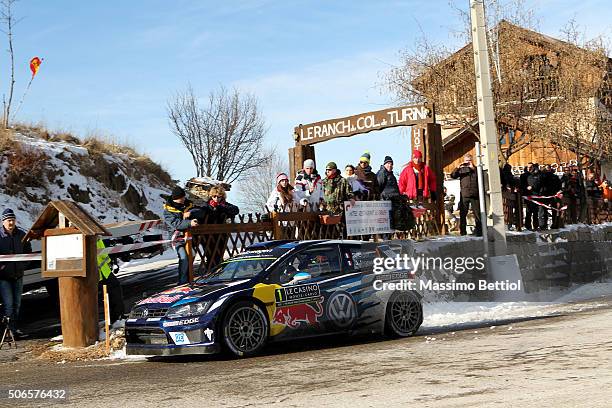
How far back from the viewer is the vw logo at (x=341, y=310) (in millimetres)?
11875

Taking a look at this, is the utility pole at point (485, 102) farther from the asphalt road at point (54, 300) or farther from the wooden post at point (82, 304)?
the wooden post at point (82, 304)

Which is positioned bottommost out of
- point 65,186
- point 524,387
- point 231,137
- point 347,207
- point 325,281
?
point 524,387

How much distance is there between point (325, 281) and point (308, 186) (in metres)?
5.21

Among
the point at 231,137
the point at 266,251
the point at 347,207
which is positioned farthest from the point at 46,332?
the point at 231,137

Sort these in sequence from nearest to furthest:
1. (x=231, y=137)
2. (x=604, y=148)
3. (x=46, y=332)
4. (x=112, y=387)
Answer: (x=112, y=387), (x=46, y=332), (x=604, y=148), (x=231, y=137)

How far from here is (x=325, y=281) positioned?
1198 cm

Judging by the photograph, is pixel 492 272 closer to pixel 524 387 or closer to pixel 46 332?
pixel 46 332

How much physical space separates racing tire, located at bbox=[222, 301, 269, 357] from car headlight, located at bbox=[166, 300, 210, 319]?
30cm

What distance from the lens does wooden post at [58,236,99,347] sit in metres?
12.7

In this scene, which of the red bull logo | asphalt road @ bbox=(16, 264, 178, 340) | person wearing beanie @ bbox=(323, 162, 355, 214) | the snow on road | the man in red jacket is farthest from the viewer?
the man in red jacket

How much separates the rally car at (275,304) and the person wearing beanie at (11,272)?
323 centimetres

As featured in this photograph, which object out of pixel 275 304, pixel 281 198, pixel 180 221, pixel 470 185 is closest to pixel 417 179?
pixel 470 185

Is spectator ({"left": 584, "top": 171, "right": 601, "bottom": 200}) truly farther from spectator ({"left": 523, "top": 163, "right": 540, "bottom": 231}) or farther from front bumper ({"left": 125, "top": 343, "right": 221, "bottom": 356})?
front bumper ({"left": 125, "top": 343, "right": 221, "bottom": 356})

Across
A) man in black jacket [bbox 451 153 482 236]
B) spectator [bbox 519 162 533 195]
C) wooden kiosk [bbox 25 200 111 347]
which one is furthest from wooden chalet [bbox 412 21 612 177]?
wooden kiosk [bbox 25 200 111 347]
